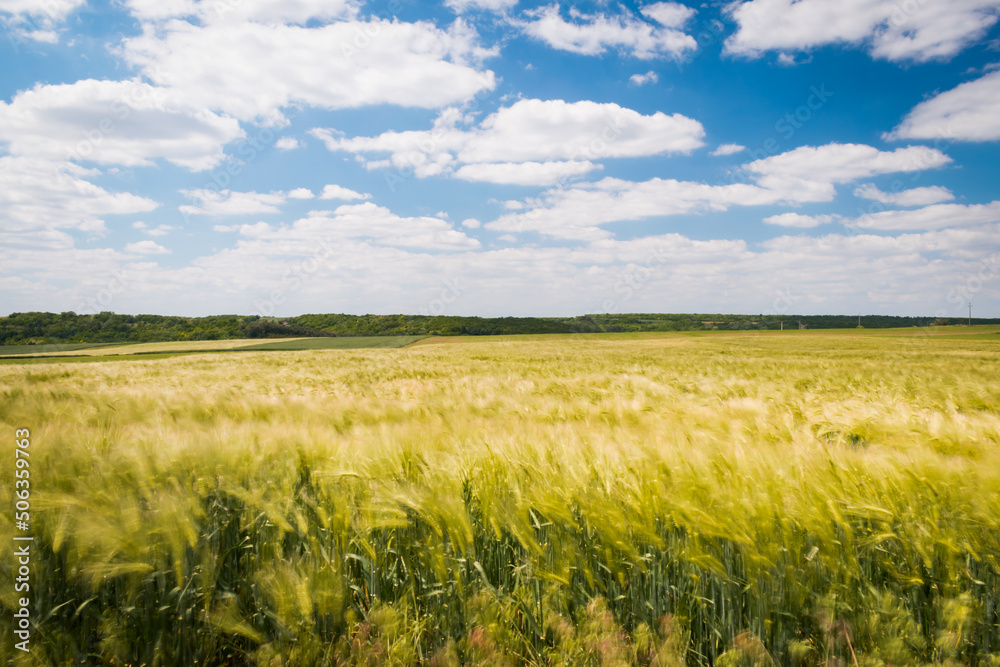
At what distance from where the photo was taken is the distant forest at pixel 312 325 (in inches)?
1363

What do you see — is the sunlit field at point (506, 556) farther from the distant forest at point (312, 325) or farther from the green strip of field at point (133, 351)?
the distant forest at point (312, 325)

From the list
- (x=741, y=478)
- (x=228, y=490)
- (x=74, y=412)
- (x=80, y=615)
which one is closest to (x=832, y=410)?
(x=741, y=478)

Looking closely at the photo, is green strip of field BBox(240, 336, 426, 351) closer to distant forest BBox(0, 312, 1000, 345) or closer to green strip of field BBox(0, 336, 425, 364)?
green strip of field BBox(0, 336, 425, 364)

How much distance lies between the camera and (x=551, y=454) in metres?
2.35

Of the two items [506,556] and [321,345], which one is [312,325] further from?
[506,556]

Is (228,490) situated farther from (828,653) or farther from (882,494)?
(882,494)

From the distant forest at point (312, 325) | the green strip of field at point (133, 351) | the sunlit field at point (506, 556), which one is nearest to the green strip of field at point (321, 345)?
the green strip of field at point (133, 351)


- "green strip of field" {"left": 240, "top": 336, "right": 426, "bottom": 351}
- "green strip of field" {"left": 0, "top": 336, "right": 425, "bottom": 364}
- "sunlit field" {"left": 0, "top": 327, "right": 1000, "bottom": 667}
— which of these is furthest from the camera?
"green strip of field" {"left": 240, "top": 336, "right": 426, "bottom": 351}

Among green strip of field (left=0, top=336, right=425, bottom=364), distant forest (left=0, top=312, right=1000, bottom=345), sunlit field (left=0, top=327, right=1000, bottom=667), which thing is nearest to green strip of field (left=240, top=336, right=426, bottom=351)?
green strip of field (left=0, top=336, right=425, bottom=364)

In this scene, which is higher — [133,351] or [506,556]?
[506,556]

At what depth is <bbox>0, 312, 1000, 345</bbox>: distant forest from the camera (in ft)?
114

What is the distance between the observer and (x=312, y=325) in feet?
233

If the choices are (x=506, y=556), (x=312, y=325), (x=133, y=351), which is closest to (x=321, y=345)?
(x=133, y=351)

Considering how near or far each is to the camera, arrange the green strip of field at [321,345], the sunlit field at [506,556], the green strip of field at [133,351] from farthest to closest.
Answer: the green strip of field at [321,345], the green strip of field at [133,351], the sunlit field at [506,556]
